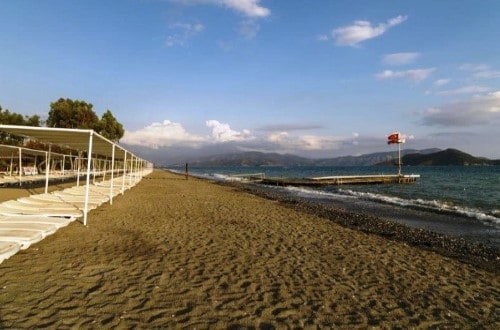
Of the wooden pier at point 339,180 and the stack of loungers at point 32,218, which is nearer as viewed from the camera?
the stack of loungers at point 32,218

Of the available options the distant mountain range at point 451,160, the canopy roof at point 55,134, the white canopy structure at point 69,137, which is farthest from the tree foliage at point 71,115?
the distant mountain range at point 451,160

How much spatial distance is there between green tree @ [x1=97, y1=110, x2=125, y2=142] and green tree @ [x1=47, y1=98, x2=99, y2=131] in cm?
325

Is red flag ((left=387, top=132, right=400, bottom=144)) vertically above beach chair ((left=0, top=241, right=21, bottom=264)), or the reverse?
red flag ((left=387, top=132, right=400, bottom=144))

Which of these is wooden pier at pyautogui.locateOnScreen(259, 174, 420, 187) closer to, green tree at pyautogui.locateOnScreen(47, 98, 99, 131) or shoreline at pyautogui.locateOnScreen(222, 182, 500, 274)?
green tree at pyautogui.locateOnScreen(47, 98, 99, 131)

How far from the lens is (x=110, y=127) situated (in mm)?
47781

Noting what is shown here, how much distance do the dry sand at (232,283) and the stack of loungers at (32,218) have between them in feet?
0.74

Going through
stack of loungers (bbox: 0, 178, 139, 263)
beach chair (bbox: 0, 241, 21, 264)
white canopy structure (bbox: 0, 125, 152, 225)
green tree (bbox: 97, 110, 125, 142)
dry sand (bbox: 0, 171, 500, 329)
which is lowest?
dry sand (bbox: 0, 171, 500, 329)

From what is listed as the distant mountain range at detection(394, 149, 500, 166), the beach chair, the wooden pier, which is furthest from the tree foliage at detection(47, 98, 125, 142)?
the distant mountain range at detection(394, 149, 500, 166)

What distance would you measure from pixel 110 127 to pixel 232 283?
4653 centimetres

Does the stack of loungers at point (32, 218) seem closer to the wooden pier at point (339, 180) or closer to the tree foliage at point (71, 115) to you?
the tree foliage at point (71, 115)

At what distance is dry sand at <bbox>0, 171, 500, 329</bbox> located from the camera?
4488 mm

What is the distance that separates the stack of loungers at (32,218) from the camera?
691 centimetres

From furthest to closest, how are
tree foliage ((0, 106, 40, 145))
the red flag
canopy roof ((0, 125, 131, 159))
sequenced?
1. the red flag
2. tree foliage ((0, 106, 40, 145))
3. canopy roof ((0, 125, 131, 159))

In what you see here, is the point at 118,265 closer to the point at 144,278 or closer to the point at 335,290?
the point at 144,278
